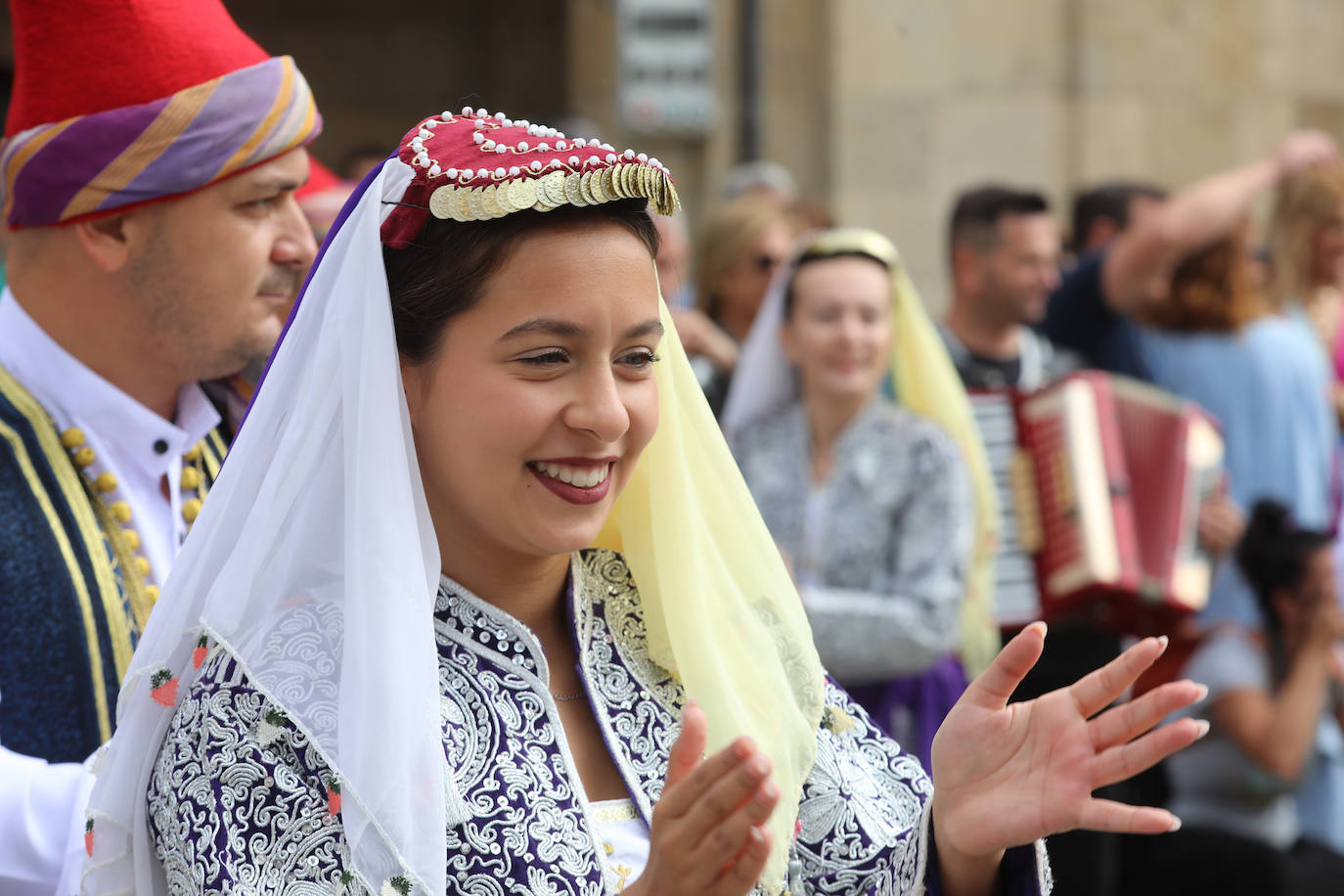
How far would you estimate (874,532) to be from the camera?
4.65 meters

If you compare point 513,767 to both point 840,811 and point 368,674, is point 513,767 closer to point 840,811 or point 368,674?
point 368,674

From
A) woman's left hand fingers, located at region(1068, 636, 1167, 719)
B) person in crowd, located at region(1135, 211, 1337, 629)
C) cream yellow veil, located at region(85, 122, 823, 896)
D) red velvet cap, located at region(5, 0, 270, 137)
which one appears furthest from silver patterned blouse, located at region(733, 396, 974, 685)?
woman's left hand fingers, located at region(1068, 636, 1167, 719)

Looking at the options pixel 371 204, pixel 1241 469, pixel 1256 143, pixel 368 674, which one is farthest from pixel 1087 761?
pixel 1256 143

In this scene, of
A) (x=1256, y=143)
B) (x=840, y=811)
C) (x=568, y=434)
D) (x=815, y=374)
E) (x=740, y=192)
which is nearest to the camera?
(x=568, y=434)

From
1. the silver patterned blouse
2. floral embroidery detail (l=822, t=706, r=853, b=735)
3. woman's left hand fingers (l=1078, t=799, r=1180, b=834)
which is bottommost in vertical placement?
the silver patterned blouse

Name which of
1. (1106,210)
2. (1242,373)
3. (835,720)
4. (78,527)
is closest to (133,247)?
(78,527)

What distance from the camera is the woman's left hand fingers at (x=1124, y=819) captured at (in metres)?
1.84

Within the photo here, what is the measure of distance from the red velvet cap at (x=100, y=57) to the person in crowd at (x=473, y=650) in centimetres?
78

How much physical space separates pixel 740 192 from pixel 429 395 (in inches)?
233

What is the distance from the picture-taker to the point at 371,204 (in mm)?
2064

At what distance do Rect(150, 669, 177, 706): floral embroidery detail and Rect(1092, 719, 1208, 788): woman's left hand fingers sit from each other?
1.12 metres

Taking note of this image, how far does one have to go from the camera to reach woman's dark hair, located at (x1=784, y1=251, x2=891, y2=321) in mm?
4926

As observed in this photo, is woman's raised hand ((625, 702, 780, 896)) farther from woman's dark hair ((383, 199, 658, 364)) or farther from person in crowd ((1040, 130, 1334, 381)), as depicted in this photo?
person in crowd ((1040, 130, 1334, 381))

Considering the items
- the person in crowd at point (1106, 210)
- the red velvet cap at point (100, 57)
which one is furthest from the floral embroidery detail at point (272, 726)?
the person in crowd at point (1106, 210)
